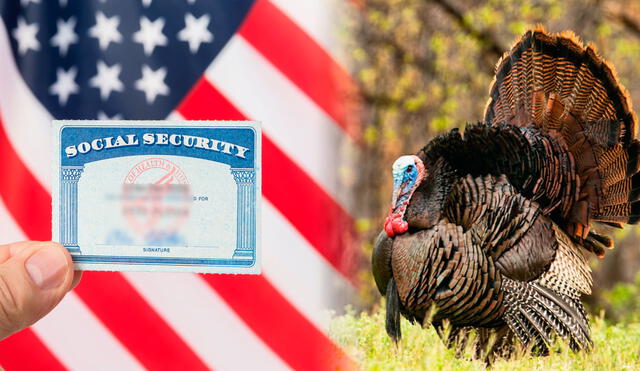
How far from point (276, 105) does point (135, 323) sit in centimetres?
41

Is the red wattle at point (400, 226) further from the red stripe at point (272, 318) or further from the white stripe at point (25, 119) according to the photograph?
the white stripe at point (25, 119)

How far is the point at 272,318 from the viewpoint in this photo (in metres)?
1.09

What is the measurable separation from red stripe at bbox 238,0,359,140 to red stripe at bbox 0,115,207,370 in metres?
0.41

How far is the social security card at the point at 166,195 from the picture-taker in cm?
101

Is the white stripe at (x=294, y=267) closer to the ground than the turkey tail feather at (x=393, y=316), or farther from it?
farther from it

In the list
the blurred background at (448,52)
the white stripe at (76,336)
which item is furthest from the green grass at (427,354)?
the blurred background at (448,52)

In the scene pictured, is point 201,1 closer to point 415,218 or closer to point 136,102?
point 136,102

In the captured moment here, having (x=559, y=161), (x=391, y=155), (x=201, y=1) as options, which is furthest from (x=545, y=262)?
(x=391, y=155)

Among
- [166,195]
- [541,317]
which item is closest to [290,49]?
[166,195]

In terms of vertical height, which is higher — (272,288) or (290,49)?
(290,49)

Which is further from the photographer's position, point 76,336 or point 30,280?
point 76,336

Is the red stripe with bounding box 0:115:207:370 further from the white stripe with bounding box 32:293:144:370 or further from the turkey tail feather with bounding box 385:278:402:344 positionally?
the turkey tail feather with bounding box 385:278:402:344

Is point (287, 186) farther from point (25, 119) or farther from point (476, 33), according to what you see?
point (476, 33)

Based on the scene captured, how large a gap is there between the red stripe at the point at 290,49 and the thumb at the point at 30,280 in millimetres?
424
